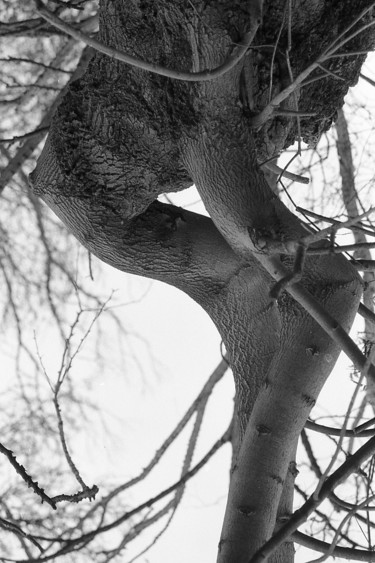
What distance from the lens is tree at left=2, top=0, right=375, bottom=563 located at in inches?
39.2

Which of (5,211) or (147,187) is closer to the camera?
(147,187)

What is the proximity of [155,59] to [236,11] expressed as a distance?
16cm

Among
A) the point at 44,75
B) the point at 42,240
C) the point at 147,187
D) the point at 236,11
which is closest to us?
the point at 236,11

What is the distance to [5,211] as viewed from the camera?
2707 mm

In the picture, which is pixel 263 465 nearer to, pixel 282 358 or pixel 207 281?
pixel 282 358

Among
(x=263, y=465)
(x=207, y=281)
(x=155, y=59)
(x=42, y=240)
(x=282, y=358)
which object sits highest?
(x=42, y=240)

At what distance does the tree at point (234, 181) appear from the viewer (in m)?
1.00

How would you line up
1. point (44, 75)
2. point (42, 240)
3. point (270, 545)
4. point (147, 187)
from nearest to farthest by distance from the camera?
point (270, 545) < point (147, 187) < point (44, 75) < point (42, 240)

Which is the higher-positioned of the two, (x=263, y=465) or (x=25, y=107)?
(x=25, y=107)

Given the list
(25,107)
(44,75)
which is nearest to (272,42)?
(44,75)

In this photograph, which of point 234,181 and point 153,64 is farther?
point 234,181

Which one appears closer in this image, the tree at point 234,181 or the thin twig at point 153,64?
the thin twig at point 153,64

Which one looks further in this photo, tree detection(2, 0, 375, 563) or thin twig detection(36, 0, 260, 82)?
tree detection(2, 0, 375, 563)

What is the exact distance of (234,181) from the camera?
40.7 inches
